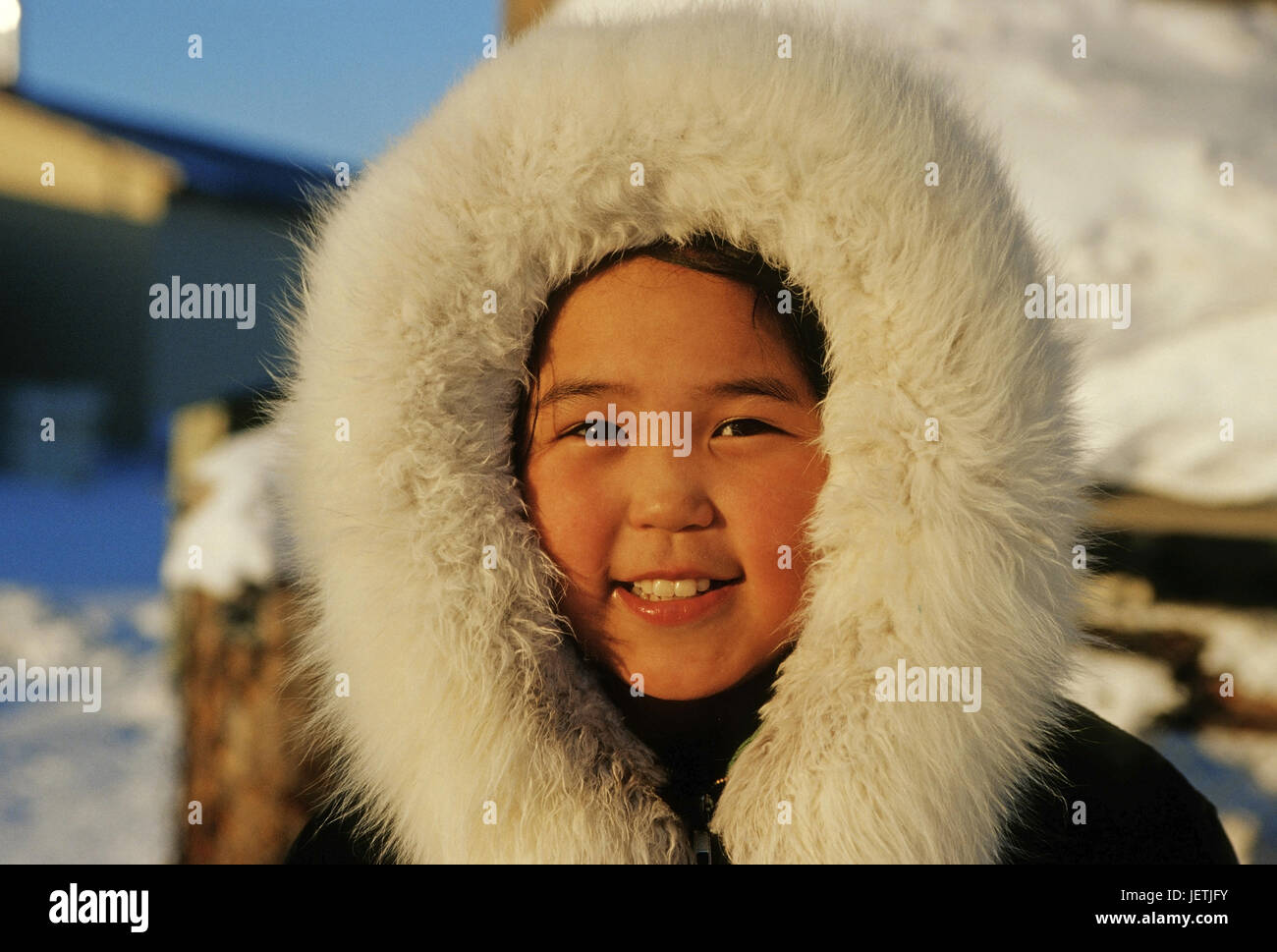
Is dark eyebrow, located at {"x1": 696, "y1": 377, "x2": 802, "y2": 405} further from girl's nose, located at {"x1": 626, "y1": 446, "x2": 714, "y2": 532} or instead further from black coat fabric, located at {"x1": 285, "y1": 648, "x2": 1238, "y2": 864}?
black coat fabric, located at {"x1": 285, "y1": 648, "x2": 1238, "y2": 864}

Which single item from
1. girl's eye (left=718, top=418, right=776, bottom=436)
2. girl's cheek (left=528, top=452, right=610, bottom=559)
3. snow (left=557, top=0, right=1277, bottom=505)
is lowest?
girl's cheek (left=528, top=452, right=610, bottom=559)

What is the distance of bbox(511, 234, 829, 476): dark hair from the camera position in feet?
2.50

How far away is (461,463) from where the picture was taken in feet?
2.54

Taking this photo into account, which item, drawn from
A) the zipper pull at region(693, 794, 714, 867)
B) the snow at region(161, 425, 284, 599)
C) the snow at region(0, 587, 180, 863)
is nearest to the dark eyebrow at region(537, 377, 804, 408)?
the zipper pull at region(693, 794, 714, 867)

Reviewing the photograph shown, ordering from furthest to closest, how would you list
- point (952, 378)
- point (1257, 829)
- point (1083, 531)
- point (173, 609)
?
1. point (173, 609)
2. point (1257, 829)
3. point (1083, 531)
4. point (952, 378)

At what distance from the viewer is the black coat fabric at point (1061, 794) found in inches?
33.1

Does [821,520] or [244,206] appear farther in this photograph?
[244,206]

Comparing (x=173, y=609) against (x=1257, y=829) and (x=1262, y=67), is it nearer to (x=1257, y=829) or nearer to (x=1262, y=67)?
(x=1257, y=829)

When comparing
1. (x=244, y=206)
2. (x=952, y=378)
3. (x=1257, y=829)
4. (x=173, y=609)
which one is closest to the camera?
(x=952, y=378)

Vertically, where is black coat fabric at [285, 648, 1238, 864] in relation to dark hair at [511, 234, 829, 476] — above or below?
below

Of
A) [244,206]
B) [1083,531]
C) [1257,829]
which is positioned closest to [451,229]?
[1083,531]

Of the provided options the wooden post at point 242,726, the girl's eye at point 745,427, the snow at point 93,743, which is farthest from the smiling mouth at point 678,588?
the snow at point 93,743

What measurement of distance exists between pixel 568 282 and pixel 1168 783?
2.58 ft

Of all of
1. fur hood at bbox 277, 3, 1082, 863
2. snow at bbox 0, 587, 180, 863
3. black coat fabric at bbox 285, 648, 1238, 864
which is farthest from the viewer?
snow at bbox 0, 587, 180, 863
